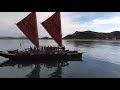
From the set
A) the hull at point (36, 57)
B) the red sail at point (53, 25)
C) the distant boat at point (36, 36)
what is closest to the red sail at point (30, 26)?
the distant boat at point (36, 36)

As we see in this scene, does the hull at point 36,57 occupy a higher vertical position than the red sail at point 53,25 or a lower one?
lower

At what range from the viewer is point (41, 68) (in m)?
12.4

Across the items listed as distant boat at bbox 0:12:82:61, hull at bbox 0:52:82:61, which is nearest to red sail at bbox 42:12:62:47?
distant boat at bbox 0:12:82:61

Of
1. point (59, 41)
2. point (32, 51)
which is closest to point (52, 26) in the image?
point (59, 41)

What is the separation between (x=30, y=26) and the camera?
1270 centimetres

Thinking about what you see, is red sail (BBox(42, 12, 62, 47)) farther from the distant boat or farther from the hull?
the hull

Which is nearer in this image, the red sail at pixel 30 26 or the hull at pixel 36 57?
the red sail at pixel 30 26

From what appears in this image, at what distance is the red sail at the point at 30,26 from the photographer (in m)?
12.5

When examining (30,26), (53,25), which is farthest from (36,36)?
(53,25)

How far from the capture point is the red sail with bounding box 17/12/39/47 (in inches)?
493

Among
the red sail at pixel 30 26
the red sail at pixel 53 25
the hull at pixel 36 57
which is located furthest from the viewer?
the red sail at pixel 53 25

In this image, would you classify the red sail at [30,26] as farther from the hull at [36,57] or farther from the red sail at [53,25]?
the hull at [36,57]
